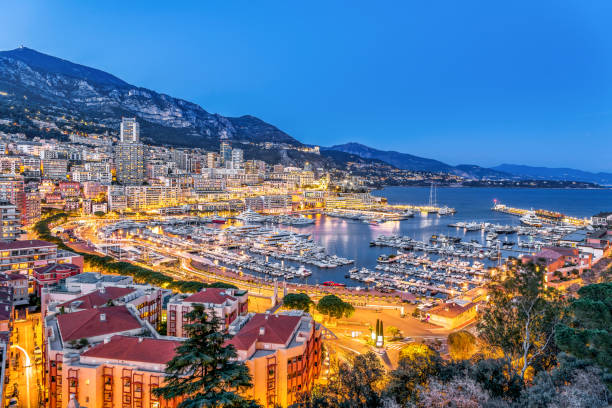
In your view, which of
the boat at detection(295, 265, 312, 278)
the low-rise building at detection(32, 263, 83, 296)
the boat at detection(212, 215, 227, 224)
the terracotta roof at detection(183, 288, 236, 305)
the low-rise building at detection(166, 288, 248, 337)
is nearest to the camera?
the low-rise building at detection(166, 288, 248, 337)

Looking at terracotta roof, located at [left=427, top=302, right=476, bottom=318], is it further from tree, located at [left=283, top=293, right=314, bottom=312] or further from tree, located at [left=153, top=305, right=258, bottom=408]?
tree, located at [left=153, top=305, right=258, bottom=408]

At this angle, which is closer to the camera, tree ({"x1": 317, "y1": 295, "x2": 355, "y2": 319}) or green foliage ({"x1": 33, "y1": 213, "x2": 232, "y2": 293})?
tree ({"x1": 317, "y1": 295, "x2": 355, "y2": 319})

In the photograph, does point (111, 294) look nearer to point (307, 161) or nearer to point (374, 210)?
point (374, 210)

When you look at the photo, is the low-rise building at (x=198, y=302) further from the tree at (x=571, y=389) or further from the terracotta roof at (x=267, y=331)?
the tree at (x=571, y=389)

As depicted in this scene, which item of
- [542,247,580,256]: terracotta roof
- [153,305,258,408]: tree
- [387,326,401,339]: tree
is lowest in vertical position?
[387,326,401,339]: tree

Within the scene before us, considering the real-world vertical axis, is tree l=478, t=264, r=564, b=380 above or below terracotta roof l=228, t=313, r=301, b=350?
above

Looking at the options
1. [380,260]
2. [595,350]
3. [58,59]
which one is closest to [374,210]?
[380,260]

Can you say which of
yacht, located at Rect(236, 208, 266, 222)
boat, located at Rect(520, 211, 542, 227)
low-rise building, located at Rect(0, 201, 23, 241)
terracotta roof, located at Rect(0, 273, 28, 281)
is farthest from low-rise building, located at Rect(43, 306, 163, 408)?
boat, located at Rect(520, 211, 542, 227)

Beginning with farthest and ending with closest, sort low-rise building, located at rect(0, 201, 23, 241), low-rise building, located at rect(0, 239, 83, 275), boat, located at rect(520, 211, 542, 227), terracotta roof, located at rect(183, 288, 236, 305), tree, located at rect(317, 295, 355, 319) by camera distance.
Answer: boat, located at rect(520, 211, 542, 227) < low-rise building, located at rect(0, 201, 23, 241) < low-rise building, located at rect(0, 239, 83, 275) < tree, located at rect(317, 295, 355, 319) < terracotta roof, located at rect(183, 288, 236, 305)
